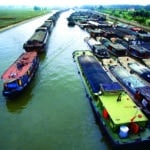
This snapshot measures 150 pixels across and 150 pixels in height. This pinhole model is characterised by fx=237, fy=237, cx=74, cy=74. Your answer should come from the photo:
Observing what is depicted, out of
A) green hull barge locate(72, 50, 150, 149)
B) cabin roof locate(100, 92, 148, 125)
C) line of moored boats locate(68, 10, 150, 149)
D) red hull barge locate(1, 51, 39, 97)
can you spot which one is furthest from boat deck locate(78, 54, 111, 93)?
red hull barge locate(1, 51, 39, 97)

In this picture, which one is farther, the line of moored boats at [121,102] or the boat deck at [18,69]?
the boat deck at [18,69]

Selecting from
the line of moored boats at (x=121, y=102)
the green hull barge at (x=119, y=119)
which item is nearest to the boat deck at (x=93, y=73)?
the line of moored boats at (x=121, y=102)

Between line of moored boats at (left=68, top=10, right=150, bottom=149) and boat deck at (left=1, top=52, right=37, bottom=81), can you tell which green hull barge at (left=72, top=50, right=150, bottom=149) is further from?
boat deck at (left=1, top=52, right=37, bottom=81)

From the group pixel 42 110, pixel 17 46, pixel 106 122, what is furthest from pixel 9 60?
pixel 106 122

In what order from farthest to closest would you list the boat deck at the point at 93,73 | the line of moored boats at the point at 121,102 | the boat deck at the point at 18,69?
the boat deck at the point at 18,69 → the boat deck at the point at 93,73 → the line of moored boats at the point at 121,102

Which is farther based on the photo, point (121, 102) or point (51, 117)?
point (51, 117)

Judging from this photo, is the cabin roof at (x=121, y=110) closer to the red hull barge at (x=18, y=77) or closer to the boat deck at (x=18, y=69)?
the red hull barge at (x=18, y=77)

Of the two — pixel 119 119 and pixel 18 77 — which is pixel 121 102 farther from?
pixel 18 77

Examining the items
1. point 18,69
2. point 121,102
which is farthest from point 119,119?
point 18,69
